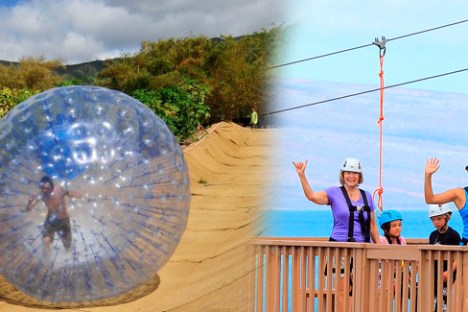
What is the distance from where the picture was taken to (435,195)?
11.9ft

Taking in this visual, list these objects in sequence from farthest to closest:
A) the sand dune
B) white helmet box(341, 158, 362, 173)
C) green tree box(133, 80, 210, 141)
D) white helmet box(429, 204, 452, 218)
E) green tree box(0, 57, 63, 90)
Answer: green tree box(0, 57, 63, 90)
green tree box(133, 80, 210, 141)
the sand dune
white helmet box(429, 204, 452, 218)
white helmet box(341, 158, 362, 173)

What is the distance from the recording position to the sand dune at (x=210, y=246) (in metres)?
4.55

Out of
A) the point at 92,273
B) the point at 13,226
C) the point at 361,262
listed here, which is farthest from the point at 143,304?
the point at 361,262

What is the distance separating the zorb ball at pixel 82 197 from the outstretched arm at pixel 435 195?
1.35m

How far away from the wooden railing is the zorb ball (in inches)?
24.2

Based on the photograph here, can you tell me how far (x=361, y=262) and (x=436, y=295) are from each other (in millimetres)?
393

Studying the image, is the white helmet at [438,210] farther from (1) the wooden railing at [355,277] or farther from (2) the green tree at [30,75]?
(2) the green tree at [30,75]

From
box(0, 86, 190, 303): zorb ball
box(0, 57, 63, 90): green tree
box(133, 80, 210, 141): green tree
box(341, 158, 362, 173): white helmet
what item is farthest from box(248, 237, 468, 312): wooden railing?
box(0, 57, 63, 90): green tree

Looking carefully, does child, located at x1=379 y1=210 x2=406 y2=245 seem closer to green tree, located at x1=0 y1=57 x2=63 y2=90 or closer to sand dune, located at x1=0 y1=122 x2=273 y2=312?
sand dune, located at x1=0 y1=122 x2=273 y2=312

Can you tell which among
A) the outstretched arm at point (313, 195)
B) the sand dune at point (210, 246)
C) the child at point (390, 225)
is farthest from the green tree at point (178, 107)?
the outstretched arm at point (313, 195)

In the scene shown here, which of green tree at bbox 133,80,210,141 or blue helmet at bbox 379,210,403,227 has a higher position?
green tree at bbox 133,80,210,141

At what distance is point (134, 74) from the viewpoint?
46.7ft

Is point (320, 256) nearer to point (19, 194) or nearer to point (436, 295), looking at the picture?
point (436, 295)

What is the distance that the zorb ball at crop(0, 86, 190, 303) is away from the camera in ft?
12.2
